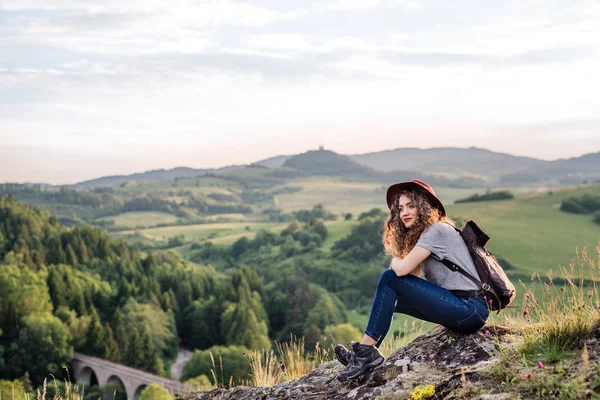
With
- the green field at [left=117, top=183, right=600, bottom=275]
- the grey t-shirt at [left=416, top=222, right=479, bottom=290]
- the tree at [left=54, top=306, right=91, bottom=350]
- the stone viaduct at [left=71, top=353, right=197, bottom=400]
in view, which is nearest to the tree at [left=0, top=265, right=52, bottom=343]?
the tree at [left=54, top=306, right=91, bottom=350]

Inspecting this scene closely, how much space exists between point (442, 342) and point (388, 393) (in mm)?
1099

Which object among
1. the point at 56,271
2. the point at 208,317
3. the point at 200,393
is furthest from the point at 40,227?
the point at 200,393

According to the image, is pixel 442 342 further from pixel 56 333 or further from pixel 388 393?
pixel 56 333

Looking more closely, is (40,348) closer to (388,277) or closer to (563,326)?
(388,277)

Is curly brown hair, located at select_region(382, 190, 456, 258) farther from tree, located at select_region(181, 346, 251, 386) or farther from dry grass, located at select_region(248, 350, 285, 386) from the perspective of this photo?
tree, located at select_region(181, 346, 251, 386)

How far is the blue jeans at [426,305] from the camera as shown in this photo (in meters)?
6.01

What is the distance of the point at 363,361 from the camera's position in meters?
6.25

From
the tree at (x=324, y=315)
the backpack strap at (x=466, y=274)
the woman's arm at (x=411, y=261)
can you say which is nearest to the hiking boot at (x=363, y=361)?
the woman's arm at (x=411, y=261)

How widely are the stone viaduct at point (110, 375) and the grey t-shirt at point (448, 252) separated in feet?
183

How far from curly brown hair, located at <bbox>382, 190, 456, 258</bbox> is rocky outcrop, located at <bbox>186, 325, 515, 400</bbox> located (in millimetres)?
1123

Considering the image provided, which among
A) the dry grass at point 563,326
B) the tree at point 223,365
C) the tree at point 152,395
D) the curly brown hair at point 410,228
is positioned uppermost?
the curly brown hair at point 410,228

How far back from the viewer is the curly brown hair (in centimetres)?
637

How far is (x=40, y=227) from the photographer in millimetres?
122000

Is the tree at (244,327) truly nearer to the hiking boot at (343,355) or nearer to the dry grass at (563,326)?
the hiking boot at (343,355)
